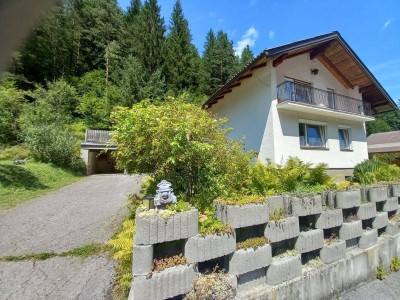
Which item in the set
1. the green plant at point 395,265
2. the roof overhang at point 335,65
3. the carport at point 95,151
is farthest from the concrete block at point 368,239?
the carport at point 95,151

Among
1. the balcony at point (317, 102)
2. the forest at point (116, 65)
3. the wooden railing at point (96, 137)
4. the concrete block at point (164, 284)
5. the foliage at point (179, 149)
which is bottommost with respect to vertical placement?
the concrete block at point (164, 284)

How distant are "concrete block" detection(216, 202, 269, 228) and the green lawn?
28.2ft

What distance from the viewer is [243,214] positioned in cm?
344

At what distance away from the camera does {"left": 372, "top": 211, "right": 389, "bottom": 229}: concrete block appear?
544cm

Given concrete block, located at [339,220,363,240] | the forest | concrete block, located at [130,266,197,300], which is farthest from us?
the forest

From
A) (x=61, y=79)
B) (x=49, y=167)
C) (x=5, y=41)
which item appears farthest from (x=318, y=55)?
(x=61, y=79)

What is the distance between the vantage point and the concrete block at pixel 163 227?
280 centimetres

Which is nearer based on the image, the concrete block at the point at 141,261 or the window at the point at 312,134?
→ the concrete block at the point at 141,261

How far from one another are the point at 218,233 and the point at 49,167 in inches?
566

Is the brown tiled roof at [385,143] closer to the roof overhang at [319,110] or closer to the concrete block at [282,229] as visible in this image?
the roof overhang at [319,110]

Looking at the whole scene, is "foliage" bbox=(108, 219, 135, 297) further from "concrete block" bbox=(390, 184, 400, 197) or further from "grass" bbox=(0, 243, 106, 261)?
"concrete block" bbox=(390, 184, 400, 197)

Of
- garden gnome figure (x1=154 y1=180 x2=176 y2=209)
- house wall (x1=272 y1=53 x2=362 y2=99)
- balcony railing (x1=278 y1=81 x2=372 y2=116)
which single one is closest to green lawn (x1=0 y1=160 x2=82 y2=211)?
garden gnome figure (x1=154 y1=180 x2=176 y2=209)

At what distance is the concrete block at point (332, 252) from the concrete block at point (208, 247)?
233 centimetres

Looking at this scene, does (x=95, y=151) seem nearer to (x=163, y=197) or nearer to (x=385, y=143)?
(x=163, y=197)
